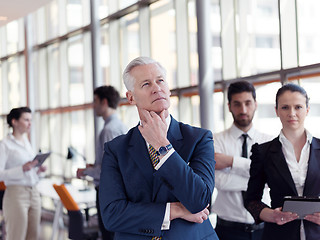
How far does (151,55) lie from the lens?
24.6ft

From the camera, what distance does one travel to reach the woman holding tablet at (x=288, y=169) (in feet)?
8.04

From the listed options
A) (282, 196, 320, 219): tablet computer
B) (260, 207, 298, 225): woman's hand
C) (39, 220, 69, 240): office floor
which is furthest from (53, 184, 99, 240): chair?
(282, 196, 320, 219): tablet computer

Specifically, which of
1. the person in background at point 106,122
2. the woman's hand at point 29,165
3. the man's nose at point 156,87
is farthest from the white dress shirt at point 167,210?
the woman's hand at point 29,165

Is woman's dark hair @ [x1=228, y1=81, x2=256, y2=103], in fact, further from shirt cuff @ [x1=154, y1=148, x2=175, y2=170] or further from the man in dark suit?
shirt cuff @ [x1=154, y1=148, x2=175, y2=170]

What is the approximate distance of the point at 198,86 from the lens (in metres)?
6.25

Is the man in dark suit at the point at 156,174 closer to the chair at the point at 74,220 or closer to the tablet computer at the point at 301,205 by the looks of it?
the tablet computer at the point at 301,205

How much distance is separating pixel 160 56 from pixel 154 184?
567cm

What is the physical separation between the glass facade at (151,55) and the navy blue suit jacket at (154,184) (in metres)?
3.27

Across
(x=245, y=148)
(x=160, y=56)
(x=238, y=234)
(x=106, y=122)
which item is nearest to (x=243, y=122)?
(x=245, y=148)

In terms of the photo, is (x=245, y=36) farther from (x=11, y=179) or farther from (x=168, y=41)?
(x=11, y=179)

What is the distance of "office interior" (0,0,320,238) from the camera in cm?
524

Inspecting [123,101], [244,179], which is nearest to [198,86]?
[123,101]

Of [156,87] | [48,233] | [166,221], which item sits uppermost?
[156,87]

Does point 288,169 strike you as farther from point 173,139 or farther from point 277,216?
point 173,139
